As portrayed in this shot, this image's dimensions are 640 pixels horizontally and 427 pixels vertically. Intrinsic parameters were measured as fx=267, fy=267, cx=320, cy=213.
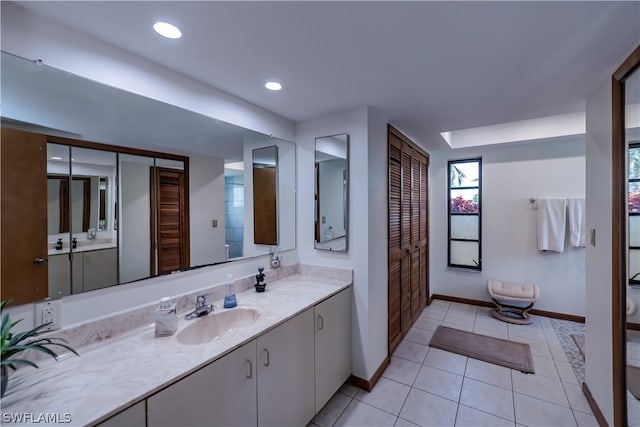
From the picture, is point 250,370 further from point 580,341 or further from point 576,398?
point 580,341

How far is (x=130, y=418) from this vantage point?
902 millimetres

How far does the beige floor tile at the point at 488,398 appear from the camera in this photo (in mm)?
1962

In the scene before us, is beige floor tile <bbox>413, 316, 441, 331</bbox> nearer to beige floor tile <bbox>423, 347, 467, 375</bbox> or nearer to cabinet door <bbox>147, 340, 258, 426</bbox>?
beige floor tile <bbox>423, 347, 467, 375</bbox>

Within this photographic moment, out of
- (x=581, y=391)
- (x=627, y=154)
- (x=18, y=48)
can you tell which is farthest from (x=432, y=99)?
(x=581, y=391)

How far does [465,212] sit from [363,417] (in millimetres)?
3216

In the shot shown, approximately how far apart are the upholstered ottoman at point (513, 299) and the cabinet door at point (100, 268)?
413 cm

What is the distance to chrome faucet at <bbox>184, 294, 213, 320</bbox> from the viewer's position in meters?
1.58

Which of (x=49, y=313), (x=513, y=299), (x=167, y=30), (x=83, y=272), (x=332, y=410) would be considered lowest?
(x=332, y=410)

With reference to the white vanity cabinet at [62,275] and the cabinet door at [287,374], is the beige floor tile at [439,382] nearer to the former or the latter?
the cabinet door at [287,374]

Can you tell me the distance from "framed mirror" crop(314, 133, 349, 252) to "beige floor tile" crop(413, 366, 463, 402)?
1316 mm

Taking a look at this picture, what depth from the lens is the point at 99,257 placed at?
4.47ft

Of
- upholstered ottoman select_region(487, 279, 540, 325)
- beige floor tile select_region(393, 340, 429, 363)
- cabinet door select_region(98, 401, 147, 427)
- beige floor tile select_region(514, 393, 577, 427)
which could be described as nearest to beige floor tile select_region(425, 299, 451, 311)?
upholstered ottoman select_region(487, 279, 540, 325)

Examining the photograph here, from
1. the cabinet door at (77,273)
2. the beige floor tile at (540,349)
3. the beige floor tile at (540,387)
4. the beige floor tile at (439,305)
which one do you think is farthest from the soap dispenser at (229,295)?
the beige floor tile at (439,305)

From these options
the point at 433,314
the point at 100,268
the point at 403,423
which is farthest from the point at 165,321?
the point at 433,314
